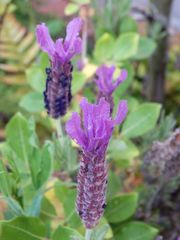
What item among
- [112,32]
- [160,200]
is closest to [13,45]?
[112,32]

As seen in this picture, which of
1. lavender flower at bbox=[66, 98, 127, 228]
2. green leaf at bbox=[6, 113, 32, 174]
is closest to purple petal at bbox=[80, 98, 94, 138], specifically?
lavender flower at bbox=[66, 98, 127, 228]

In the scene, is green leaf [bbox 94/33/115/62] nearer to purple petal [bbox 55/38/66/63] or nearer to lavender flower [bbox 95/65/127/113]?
lavender flower [bbox 95/65/127/113]

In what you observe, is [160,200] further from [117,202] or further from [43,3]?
[43,3]

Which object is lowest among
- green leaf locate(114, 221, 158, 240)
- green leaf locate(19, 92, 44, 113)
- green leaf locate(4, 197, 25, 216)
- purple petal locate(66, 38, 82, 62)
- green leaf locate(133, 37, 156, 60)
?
green leaf locate(114, 221, 158, 240)

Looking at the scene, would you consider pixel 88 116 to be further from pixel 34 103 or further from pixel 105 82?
pixel 34 103

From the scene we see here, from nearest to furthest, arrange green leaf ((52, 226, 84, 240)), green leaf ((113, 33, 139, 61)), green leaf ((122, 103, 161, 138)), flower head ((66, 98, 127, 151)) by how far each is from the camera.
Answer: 1. flower head ((66, 98, 127, 151))
2. green leaf ((52, 226, 84, 240))
3. green leaf ((122, 103, 161, 138))
4. green leaf ((113, 33, 139, 61))

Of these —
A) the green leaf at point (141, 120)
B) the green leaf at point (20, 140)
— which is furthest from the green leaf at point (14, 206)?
the green leaf at point (141, 120)

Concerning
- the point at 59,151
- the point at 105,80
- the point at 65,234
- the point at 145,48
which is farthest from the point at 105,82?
the point at 145,48
